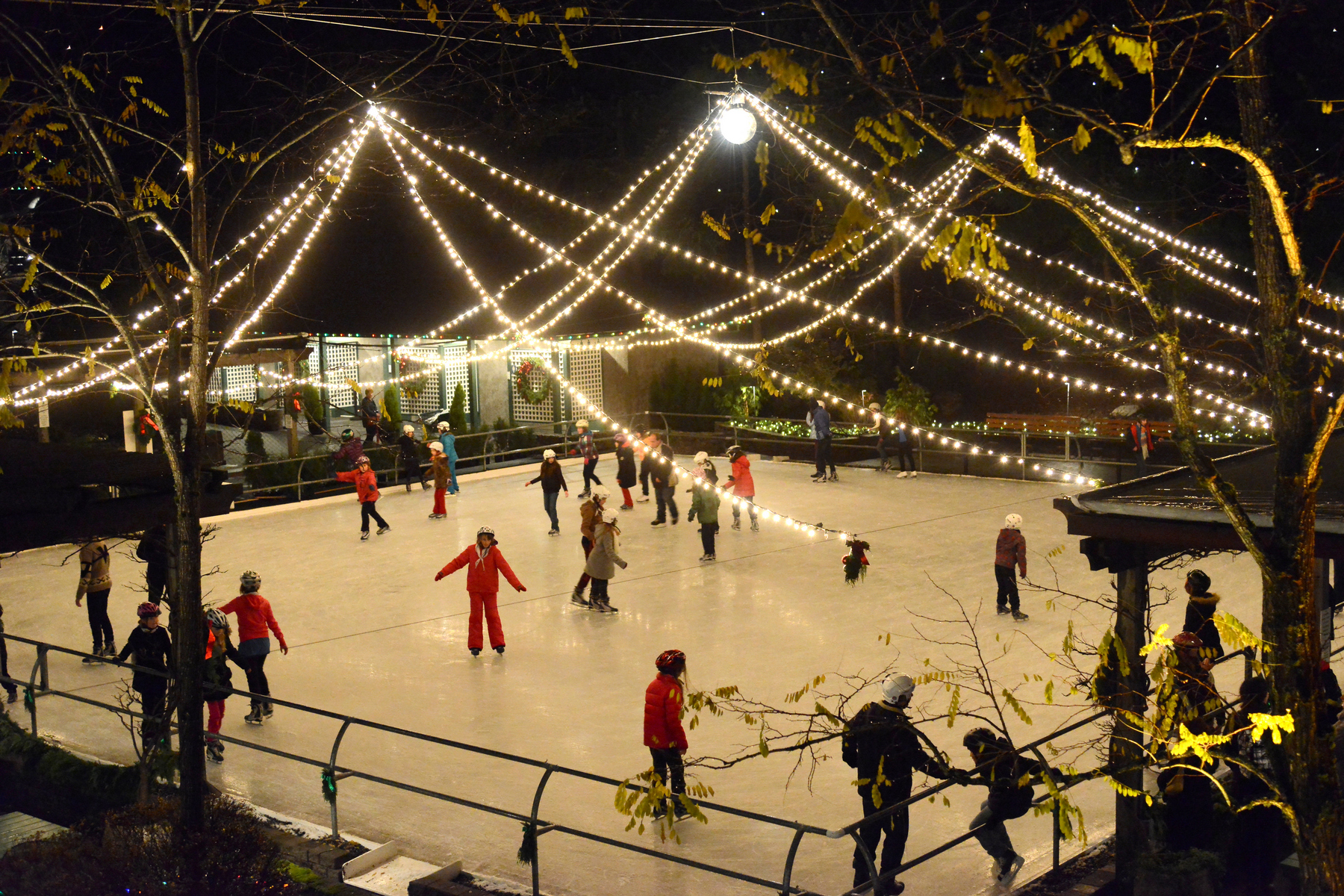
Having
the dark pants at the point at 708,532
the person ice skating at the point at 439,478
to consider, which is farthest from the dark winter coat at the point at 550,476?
the dark pants at the point at 708,532

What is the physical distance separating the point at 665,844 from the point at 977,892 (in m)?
1.88

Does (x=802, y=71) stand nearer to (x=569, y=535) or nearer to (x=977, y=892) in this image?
(x=977, y=892)

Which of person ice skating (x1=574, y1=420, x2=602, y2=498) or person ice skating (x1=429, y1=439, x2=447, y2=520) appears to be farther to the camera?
person ice skating (x1=574, y1=420, x2=602, y2=498)

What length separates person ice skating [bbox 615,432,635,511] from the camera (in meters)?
18.1

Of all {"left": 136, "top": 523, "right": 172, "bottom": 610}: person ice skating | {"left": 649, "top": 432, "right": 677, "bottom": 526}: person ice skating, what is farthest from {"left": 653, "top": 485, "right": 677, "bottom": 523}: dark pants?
{"left": 136, "top": 523, "right": 172, "bottom": 610}: person ice skating

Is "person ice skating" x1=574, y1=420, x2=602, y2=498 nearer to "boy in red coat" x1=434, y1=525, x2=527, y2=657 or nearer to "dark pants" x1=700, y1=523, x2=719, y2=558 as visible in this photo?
"dark pants" x1=700, y1=523, x2=719, y2=558

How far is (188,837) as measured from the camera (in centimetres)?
687

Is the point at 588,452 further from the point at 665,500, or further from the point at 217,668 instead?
the point at 217,668

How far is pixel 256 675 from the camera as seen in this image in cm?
946

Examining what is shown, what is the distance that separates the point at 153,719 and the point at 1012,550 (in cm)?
775

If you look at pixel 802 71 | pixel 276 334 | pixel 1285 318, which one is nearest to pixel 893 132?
pixel 802 71

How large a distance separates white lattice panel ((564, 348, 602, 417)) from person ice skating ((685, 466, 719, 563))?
12.5 m

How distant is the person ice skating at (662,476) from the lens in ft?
54.5

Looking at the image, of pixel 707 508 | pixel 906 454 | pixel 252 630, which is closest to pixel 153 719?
pixel 252 630
